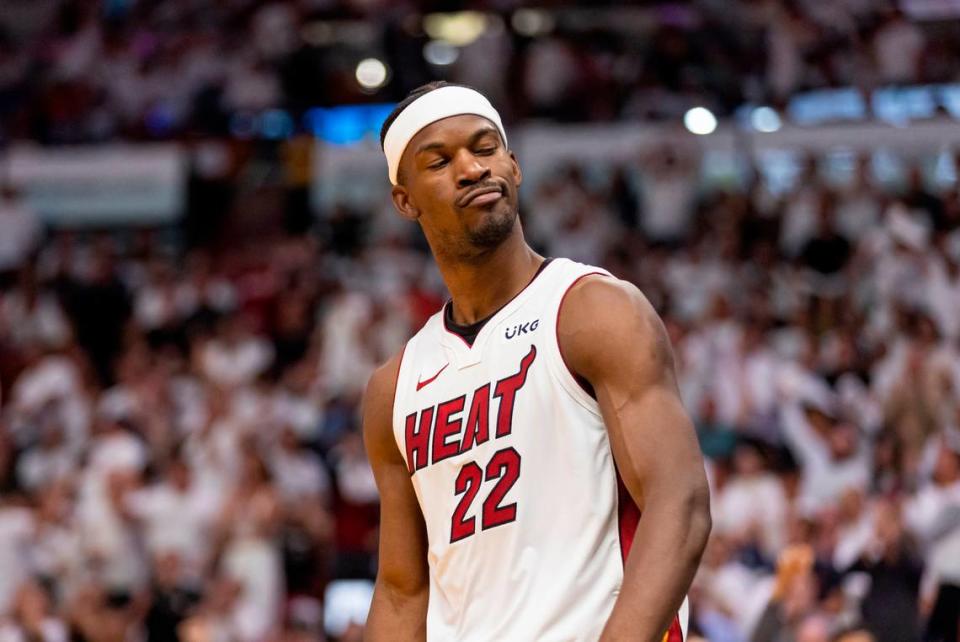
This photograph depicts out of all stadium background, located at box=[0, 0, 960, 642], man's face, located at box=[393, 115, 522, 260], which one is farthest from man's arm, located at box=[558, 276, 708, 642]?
stadium background, located at box=[0, 0, 960, 642]

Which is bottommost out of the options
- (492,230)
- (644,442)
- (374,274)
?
(374,274)

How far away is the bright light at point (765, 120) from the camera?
15727 mm

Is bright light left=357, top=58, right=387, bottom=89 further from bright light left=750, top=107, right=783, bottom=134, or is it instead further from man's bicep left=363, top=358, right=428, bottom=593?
man's bicep left=363, top=358, right=428, bottom=593

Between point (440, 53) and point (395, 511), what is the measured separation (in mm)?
14337

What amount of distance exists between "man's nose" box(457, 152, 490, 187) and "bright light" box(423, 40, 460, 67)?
561 inches

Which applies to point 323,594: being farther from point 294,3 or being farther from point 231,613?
point 294,3

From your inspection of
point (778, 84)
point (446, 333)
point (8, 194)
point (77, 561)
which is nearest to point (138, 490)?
point (77, 561)

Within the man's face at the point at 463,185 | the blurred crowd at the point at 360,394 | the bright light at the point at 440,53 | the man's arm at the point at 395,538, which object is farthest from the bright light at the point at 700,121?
the man's face at the point at 463,185

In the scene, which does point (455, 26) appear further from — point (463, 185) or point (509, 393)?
point (509, 393)

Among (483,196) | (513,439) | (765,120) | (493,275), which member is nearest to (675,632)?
(513,439)

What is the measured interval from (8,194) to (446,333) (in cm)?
1384

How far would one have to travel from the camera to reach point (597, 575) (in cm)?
359

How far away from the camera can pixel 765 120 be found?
15930 mm

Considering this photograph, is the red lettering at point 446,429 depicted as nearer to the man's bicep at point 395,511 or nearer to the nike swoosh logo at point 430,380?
the nike swoosh logo at point 430,380
